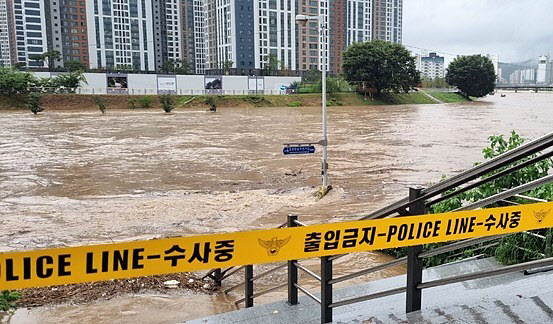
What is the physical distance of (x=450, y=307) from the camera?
300 cm

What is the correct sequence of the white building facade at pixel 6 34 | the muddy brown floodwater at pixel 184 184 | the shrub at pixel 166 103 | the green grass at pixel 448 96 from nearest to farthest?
the muddy brown floodwater at pixel 184 184, the shrub at pixel 166 103, the green grass at pixel 448 96, the white building facade at pixel 6 34

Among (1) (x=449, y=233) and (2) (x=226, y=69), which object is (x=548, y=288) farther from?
(2) (x=226, y=69)

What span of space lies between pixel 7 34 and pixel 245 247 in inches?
5878

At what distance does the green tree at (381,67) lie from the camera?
7088 cm

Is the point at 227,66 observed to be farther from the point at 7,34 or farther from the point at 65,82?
the point at 7,34

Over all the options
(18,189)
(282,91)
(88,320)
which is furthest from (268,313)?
(282,91)

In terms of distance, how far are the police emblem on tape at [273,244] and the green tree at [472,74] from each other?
87252mm

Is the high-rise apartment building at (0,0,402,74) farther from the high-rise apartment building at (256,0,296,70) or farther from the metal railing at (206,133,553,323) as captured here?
the metal railing at (206,133,553,323)

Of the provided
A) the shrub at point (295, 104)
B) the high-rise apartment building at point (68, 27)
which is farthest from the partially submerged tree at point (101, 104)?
the high-rise apartment building at point (68, 27)

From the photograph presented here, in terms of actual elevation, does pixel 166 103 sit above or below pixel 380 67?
below

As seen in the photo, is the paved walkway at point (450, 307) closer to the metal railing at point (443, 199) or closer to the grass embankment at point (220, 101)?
the metal railing at point (443, 199)

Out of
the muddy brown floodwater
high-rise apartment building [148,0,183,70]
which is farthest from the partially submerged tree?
high-rise apartment building [148,0,183,70]

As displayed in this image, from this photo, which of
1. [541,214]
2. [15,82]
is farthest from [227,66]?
[541,214]

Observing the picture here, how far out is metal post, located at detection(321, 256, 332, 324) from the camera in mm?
3098
